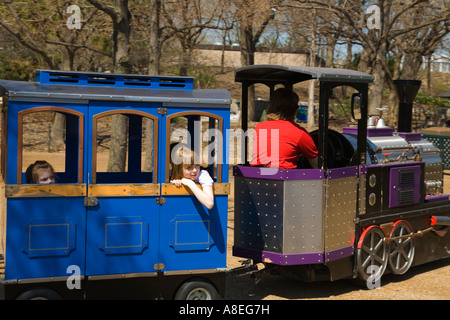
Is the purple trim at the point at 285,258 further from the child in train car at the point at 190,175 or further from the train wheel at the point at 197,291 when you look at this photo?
the child in train car at the point at 190,175

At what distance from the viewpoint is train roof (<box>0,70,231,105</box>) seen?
17.9 ft

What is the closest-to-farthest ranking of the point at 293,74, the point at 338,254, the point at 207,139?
the point at 207,139 < the point at 338,254 < the point at 293,74

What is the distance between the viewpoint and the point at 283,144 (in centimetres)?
671

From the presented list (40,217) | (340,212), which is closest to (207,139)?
(340,212)

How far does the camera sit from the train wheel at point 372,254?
7.22 metres

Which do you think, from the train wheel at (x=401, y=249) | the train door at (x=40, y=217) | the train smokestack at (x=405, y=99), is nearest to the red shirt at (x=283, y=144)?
the train wheel at (x=401, y=249)

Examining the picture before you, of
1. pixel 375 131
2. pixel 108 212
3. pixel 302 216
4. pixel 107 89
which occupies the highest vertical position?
pixel 107 89

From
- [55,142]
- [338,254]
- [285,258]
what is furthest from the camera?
[55,142]

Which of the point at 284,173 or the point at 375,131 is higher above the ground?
the point at 375,131

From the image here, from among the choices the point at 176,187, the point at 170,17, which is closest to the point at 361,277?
the point at 176,187

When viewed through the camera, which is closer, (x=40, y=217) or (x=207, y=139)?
(x=40, y=217)

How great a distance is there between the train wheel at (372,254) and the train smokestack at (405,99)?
2.13 m

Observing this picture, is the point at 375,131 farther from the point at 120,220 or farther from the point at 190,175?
the point at 120,220

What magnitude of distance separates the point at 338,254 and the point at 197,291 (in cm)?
166
